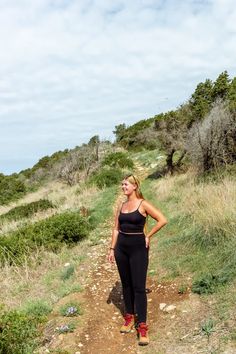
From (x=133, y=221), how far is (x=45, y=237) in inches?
214

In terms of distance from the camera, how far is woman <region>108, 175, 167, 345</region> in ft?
16.4

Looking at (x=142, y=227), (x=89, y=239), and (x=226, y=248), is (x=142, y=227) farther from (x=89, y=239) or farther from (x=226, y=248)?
(x=89, y=239)

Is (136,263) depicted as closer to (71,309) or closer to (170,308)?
(170,308)

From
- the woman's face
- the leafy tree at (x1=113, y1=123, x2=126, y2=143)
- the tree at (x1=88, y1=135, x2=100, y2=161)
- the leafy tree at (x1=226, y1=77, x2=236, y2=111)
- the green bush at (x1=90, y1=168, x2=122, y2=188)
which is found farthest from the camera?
the leafy tree at (x1=113, y1=123, x2=126, y2=143)

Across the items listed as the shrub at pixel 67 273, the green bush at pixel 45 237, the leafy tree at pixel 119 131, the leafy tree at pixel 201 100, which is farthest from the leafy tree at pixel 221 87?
the leafy tree at pixel 119 131

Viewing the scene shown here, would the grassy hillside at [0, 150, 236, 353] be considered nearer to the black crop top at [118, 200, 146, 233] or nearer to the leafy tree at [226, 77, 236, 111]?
the black crop top at [118, 200, 146, 233]

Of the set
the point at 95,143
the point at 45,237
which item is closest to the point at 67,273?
the point at 45,237

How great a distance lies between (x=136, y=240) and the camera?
502 centimetres

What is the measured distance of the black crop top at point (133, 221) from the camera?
4973 mm

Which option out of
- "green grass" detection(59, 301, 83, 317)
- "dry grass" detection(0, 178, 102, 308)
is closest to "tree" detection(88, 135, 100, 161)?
"dry grass" detection(0, 178, 102, 308)

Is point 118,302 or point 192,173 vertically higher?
point 192,173

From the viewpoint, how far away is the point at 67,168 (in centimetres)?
2580

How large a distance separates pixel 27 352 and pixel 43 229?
5837 mm

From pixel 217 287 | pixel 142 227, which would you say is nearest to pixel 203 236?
pixel 217 287
